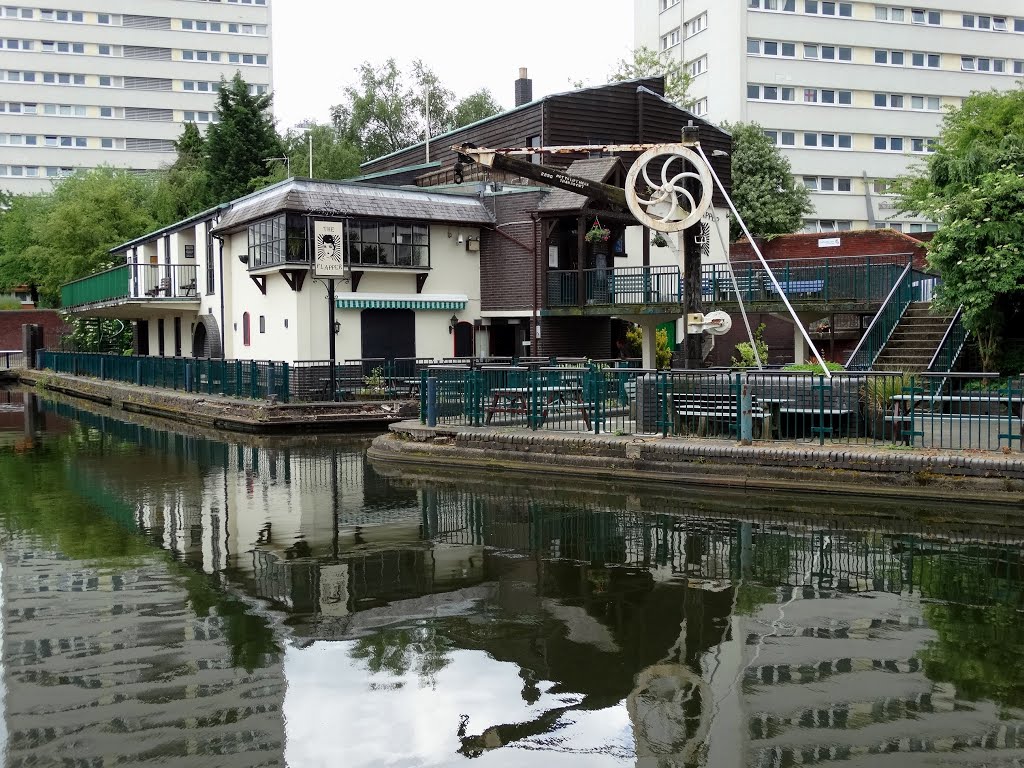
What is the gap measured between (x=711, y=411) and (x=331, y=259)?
12.6 meters

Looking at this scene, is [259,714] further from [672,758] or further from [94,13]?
[94,13]

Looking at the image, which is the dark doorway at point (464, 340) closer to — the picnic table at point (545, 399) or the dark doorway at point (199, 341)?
the dark doorway at point (199, 341)

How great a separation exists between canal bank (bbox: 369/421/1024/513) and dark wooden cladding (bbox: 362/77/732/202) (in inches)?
579

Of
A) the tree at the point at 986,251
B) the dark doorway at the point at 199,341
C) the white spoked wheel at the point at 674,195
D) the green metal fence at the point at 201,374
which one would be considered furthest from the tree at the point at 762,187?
the white spoked wheel at the point at 674,195

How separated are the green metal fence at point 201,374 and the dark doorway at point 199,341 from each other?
213 centimetres

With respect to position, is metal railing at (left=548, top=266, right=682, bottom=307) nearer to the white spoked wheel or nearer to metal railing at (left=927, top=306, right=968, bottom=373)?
metal railing at (left=927, top=306, right=968, bottom=373)

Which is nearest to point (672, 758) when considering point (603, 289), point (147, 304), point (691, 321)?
point (691, 321)

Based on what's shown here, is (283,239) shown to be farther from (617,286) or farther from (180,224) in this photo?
(180,224)

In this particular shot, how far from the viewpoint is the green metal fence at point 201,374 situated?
24859mm

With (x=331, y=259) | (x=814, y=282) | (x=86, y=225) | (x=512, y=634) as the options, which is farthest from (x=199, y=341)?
(x=512, y=634)

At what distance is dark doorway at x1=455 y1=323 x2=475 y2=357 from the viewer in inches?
1163

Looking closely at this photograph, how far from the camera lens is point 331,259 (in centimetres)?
2483

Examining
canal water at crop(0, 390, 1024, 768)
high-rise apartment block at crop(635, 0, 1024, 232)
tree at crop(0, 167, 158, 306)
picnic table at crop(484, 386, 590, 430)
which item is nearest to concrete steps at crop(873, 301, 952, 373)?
picnic table at crop(484, 386, 590, 430)

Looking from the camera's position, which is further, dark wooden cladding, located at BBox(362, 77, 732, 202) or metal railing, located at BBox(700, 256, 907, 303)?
dark wooden cladding, located at BBox(362, 77, 732, 202)
